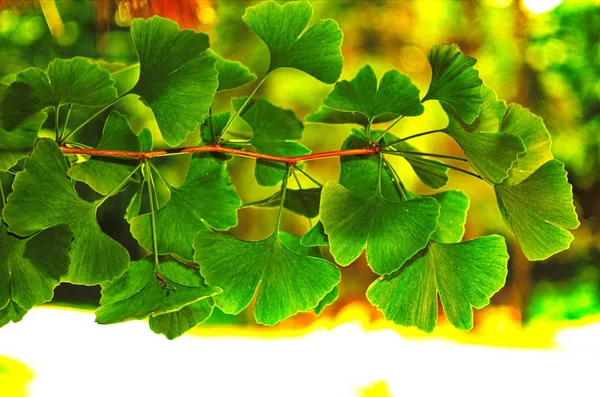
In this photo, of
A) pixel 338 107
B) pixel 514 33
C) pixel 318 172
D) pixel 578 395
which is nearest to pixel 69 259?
pixel 338 107

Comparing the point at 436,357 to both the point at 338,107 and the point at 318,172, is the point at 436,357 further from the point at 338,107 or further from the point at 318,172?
the point at 338,107

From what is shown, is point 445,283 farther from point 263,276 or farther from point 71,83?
point 71,83

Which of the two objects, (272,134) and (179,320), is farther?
(272,134)

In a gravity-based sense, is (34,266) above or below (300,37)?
below

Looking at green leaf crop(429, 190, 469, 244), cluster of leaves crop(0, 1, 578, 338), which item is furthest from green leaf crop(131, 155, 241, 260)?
green leaf crop(429, 190, 469, 244)

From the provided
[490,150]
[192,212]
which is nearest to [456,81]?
[490,150]

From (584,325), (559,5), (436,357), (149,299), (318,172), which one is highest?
(559,5)
